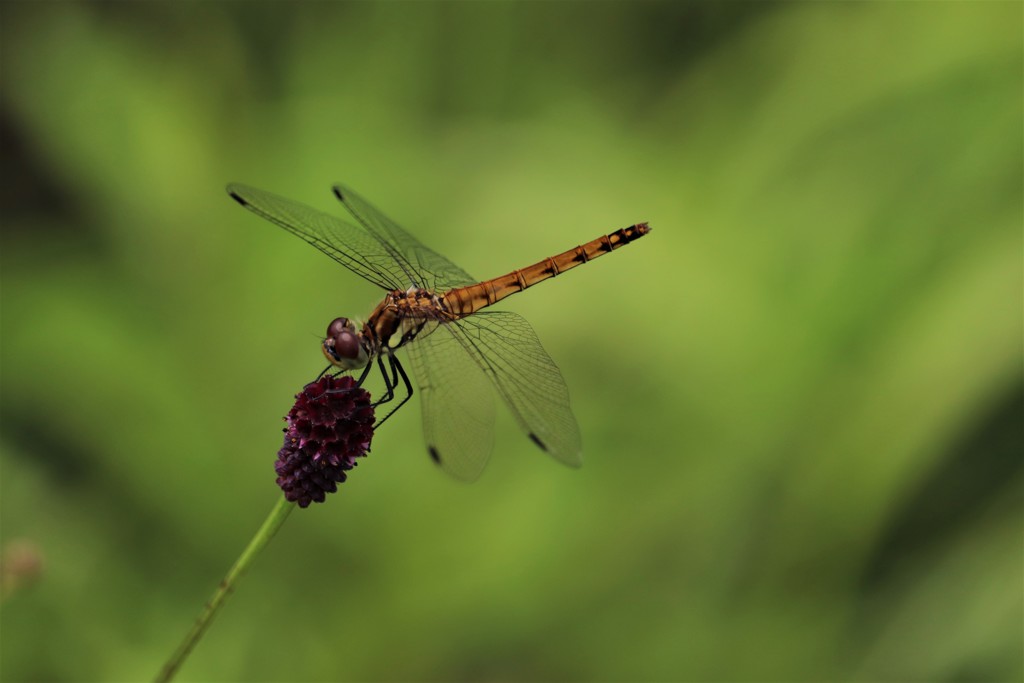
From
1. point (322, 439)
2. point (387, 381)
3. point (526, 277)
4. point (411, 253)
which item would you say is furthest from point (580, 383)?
point (322, 439)

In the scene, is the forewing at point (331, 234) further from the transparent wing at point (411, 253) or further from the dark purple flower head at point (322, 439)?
the dark purple flower head at point (322, 439)

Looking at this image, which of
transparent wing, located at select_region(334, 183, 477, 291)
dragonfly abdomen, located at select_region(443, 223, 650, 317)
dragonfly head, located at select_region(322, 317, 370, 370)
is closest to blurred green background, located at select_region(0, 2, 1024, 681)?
dragonfly abdomen, located at select_region(443, 223, 650, 317)

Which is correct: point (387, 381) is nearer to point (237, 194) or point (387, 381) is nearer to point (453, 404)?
point (453, 404)

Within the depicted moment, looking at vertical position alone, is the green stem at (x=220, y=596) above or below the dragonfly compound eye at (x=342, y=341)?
below

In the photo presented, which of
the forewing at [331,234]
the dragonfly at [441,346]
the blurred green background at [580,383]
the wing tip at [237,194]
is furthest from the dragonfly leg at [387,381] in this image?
the blurred green background at [580,383]

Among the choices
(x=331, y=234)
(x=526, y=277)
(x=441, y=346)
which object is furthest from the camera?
(x=526, y=277)

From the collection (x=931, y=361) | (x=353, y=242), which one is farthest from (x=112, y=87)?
(x=931, y=361)
